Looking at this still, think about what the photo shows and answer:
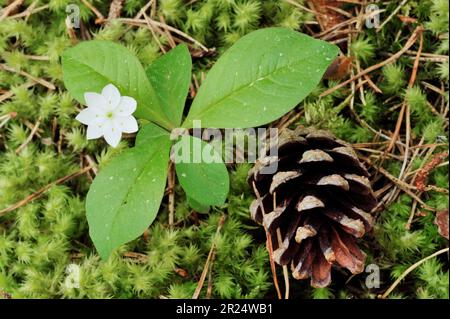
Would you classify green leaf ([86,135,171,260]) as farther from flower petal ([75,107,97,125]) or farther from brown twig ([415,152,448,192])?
brown twig ([415,152,448,192])

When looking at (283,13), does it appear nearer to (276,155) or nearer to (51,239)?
(276,155)

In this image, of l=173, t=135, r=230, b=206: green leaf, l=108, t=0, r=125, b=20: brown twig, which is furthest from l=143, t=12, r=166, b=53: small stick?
l=173, t=135, r=230, b=206: green leaf

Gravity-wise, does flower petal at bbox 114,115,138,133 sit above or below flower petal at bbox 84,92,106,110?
below

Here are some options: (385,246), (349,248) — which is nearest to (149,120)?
(349,248)

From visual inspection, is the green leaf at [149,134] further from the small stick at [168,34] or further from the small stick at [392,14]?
the small stick at [392,14]

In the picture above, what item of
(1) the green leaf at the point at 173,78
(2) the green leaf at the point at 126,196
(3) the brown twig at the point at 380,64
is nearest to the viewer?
(2) the green leaf at the point at 126,196

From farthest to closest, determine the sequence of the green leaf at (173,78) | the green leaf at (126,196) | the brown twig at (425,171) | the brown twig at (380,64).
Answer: the brown twig at (380,64) → the brown twig at (425,171) → the green leaf at (173,78) → the green leaf at (126,196)


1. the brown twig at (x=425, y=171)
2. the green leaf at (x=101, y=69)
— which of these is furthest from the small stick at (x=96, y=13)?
the brown twig at (x=425, y=171)
